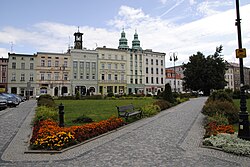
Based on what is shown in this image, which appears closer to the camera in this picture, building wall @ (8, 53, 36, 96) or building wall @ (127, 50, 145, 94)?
building wall @ (8, 53, 36, 96)

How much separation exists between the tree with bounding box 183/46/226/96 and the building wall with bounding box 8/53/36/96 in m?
41.5

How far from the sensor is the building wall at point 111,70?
74.9 m

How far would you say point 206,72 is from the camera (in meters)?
58.6

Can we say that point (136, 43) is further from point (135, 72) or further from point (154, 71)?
point (154, 71)

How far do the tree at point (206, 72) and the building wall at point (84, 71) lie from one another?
90.4 ft

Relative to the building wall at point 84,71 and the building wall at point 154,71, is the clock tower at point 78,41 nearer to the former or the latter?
the building wall at point 84,71

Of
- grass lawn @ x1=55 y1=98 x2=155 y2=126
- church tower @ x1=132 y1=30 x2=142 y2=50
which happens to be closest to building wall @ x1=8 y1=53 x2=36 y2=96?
church tower @ x1=132 y1=30 x2=142 y2=50

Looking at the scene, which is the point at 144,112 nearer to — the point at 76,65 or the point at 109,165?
the point at 109,165

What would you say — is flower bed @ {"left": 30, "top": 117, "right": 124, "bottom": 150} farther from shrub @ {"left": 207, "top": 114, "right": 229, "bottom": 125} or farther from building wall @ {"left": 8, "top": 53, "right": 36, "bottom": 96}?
building wall @ {"left": 8, "top": 53, "right": 36, "bottom": 96}

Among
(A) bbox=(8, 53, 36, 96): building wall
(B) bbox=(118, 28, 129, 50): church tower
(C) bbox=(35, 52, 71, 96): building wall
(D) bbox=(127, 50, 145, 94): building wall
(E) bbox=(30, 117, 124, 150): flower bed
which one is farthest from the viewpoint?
(B) bbox=(118, 28, 129, 50): church tower

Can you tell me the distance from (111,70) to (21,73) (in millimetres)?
25988

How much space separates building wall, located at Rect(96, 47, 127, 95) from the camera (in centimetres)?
7494

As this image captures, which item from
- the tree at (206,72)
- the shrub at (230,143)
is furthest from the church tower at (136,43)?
the shrub at (230,143)

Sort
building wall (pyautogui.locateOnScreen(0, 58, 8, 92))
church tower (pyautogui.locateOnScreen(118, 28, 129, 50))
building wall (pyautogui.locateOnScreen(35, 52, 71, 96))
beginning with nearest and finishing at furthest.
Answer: building wall (pyautogui.locateOnScreen(0, 58, 8, 92)) < building wall (pyautogui.locateOnScreen(35, 52, 71, 96)) < church tower (pyautogui.locateOnScreen(118, 28, 129, 50))
